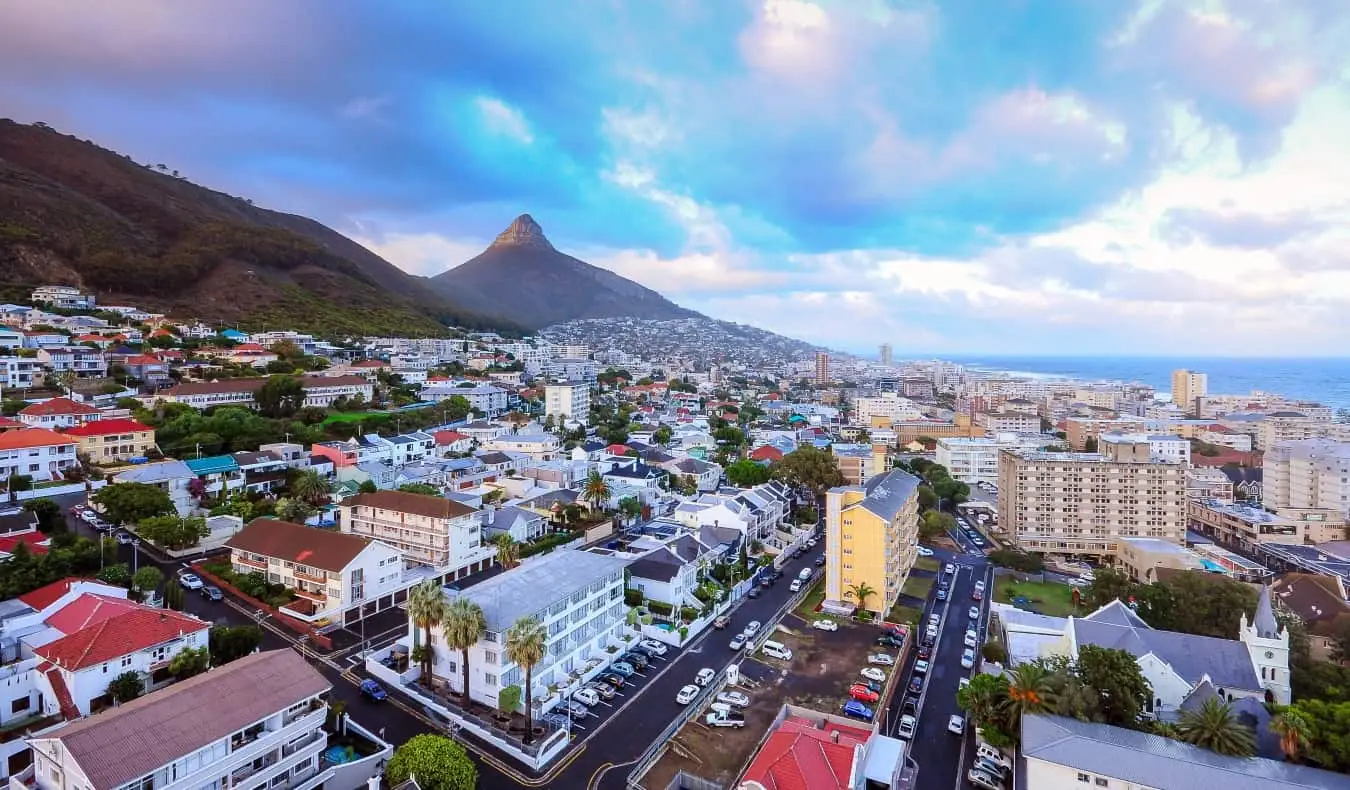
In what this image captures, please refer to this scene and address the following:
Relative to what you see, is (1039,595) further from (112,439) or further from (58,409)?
(58,409)

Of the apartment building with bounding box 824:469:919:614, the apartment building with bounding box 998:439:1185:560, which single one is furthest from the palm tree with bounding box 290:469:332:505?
the apartment building with bounding box 998:439:1185:560

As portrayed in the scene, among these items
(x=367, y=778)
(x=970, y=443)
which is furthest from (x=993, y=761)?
(x=970, y=443)

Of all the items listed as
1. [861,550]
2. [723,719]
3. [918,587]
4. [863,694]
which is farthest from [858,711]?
[918,587]

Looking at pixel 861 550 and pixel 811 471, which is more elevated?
pixel 811 471

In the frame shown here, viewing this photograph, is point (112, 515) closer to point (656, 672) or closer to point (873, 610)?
point (656, 672)

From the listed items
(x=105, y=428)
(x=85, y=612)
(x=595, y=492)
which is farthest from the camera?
(x=595, y=492)

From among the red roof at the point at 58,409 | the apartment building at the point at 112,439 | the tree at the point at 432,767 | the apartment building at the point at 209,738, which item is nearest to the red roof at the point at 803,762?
the tree at the point at 432,767
